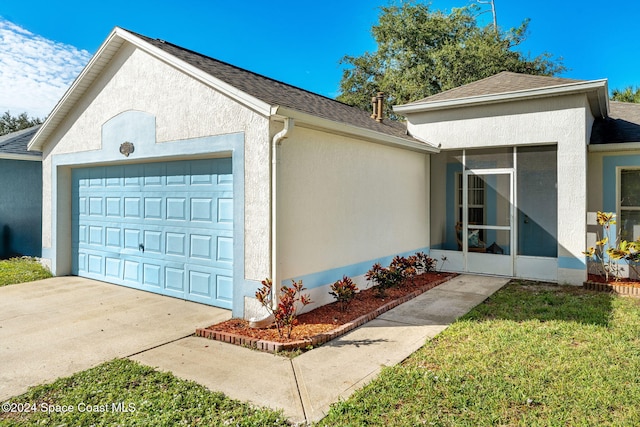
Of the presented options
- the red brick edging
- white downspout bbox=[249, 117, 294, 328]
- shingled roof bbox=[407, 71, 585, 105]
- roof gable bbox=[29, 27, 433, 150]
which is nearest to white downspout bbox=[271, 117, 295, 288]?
white downspout bbox=[249, 117, 294, 328]

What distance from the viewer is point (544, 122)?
356 inches

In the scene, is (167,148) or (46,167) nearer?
(167,148)

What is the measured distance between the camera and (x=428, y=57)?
89.2ft

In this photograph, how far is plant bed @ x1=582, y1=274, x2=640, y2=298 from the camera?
26.1 ft

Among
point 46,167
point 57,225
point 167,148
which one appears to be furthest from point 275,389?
point 46,167

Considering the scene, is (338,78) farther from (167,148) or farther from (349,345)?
(349,345)

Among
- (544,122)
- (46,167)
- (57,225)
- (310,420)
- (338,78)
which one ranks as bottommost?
(310,420)

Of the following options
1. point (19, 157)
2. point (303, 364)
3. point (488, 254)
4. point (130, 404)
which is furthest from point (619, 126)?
point (19, 157)

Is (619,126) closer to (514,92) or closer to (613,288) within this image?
(514,92)

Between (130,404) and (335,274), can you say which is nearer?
(130,404)

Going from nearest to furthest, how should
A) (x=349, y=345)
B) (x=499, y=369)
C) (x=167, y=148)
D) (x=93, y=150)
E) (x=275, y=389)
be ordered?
1. (x=275, y=389)
2. (x=499, y=369)
3. (x=349, y=345)
4. (x=167, y=148)
5. (x=93, y=150)

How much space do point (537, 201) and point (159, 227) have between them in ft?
27.3

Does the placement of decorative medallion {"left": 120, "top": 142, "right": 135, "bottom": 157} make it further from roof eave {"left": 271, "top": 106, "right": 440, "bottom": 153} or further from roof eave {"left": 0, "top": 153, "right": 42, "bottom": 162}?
roof eave {"left": 0, "top": 153, "right": 42, "bottom": 162}

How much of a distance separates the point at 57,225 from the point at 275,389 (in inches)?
320
